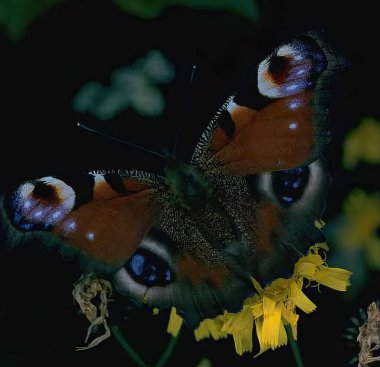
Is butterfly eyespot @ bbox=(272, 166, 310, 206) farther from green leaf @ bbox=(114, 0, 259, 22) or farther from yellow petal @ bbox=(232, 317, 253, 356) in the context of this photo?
green leaf @ bbox=(114, 0, 259, 22)

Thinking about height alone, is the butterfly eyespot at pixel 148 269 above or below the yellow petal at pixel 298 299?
above

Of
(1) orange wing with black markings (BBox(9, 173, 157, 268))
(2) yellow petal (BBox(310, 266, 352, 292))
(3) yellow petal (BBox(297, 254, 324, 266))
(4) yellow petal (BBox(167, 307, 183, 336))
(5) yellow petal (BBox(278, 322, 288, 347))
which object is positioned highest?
(1) orange wing with black markings (BBox(9, 173, 157, 268))

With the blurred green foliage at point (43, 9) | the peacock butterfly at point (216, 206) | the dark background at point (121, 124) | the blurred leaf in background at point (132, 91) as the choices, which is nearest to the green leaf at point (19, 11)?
the blurred green foliage at point (43, 9)

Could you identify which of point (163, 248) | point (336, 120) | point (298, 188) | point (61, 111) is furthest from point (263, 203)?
point (61, 111)

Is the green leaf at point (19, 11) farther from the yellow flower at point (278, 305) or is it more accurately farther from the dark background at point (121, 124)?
the yellow flower at point (278, 305)

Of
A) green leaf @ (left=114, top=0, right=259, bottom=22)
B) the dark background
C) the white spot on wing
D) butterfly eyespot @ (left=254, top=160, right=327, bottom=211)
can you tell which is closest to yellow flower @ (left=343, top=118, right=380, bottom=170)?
the dark background
